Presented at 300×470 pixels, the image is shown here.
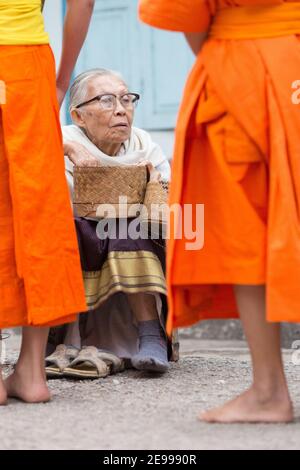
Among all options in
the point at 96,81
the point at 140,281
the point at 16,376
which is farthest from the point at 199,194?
the point at 96,81

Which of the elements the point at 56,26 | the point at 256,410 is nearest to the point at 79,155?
the point at 256,410

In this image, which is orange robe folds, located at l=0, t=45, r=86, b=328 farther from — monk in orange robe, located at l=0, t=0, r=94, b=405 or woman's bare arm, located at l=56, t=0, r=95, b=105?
woman's bare arm, located at l=56, t=0, r=95, b=105

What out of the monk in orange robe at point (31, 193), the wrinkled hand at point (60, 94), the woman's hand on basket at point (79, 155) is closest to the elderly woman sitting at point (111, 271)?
the woman's hand on basket at point (79, 155)

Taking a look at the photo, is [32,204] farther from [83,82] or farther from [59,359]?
[83,82]

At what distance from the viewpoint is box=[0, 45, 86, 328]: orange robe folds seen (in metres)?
3.67

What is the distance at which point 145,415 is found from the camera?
3.51 meters

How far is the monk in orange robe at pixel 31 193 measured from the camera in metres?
3.67

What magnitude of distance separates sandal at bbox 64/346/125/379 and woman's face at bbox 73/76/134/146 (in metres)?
0.88

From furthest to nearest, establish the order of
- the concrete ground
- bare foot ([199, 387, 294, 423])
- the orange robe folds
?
the orange robe folds → bare foot ([199, 387, 294, 423]) → the concrete ground

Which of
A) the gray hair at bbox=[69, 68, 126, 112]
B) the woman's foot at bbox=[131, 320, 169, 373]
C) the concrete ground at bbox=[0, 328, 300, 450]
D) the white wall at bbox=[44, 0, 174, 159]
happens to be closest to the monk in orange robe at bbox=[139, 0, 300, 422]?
the concrete ground at bbox=[0, 328, 300, 450]

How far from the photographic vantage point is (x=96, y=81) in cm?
481

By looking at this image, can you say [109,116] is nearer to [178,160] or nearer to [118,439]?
[178,160]

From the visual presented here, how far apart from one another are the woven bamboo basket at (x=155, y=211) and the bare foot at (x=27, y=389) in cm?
97

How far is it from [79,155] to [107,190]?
18 cm
